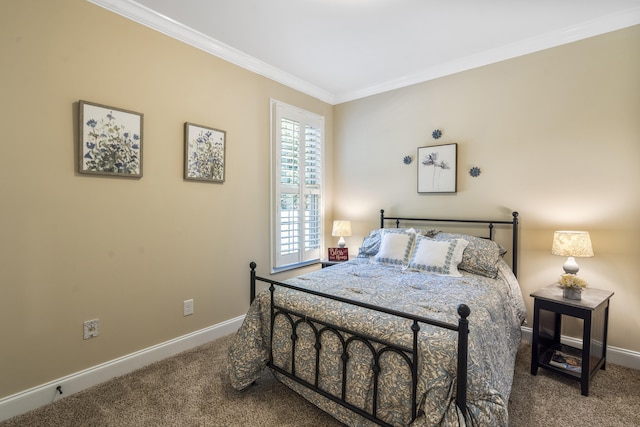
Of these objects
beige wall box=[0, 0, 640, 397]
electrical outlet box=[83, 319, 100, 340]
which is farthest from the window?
electrical outlet box=[83, 319, 100, 340]

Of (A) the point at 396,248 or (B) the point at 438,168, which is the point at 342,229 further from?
(B) the point at 438,168

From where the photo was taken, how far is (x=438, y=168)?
3.40 m

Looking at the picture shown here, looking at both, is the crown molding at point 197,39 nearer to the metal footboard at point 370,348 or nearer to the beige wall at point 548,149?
the beige wall at point 548,149

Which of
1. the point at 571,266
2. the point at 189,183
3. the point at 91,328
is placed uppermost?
the point at 189,183

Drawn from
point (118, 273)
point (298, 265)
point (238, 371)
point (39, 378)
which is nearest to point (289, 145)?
point (298, 265)

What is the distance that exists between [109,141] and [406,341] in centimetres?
236

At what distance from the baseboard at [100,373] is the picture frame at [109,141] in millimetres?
1397

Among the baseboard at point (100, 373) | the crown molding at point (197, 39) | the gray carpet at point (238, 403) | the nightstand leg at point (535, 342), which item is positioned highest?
the crown molding at point (197, 39)

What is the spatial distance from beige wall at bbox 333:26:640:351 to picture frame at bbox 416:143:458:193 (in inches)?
3.0

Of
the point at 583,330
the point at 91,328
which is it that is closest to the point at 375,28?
the point at 583,330

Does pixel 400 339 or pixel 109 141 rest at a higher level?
pixel 109 141

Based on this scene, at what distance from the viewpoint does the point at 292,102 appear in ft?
12.2

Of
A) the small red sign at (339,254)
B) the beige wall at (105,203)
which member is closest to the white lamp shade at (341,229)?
the small red sign at (339,254)

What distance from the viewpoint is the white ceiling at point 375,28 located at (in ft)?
7.73
